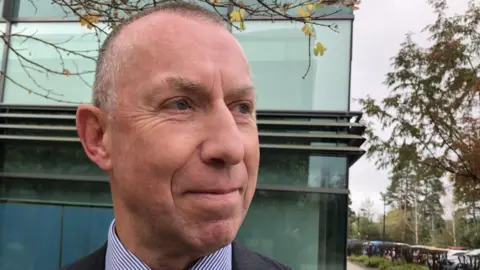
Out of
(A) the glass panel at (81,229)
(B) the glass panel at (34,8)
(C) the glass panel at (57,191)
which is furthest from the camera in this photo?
(B) the glass panel at (34,8)

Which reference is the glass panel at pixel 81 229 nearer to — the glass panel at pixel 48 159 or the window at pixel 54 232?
the window at pixel 54 232

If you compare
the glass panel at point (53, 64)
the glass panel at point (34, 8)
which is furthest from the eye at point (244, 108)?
the glass panel at point (34, 8)

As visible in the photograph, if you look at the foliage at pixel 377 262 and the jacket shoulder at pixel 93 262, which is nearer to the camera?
the jacket shoulder at pixel 93 262

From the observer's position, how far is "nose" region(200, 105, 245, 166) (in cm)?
99

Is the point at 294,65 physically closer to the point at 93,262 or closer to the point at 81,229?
the point at 81,229

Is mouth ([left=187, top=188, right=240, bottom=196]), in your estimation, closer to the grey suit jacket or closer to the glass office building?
the grey suit jacket

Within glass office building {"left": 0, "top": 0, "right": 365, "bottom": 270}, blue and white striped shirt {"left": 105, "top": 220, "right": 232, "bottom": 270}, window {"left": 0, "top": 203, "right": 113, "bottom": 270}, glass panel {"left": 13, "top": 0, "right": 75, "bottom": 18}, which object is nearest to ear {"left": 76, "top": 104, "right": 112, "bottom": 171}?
blue and white striped shirt {"left": 105, "top": 220, "right": 232, "bottom": 270}

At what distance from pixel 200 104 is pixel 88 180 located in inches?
281

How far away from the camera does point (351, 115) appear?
23.6 ft

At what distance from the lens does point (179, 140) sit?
1.00 metres

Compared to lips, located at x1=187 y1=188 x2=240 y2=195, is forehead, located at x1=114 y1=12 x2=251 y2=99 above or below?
above

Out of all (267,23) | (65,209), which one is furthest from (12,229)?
(267,23)

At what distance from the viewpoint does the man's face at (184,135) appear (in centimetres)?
99

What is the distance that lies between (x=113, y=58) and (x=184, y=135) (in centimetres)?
32
